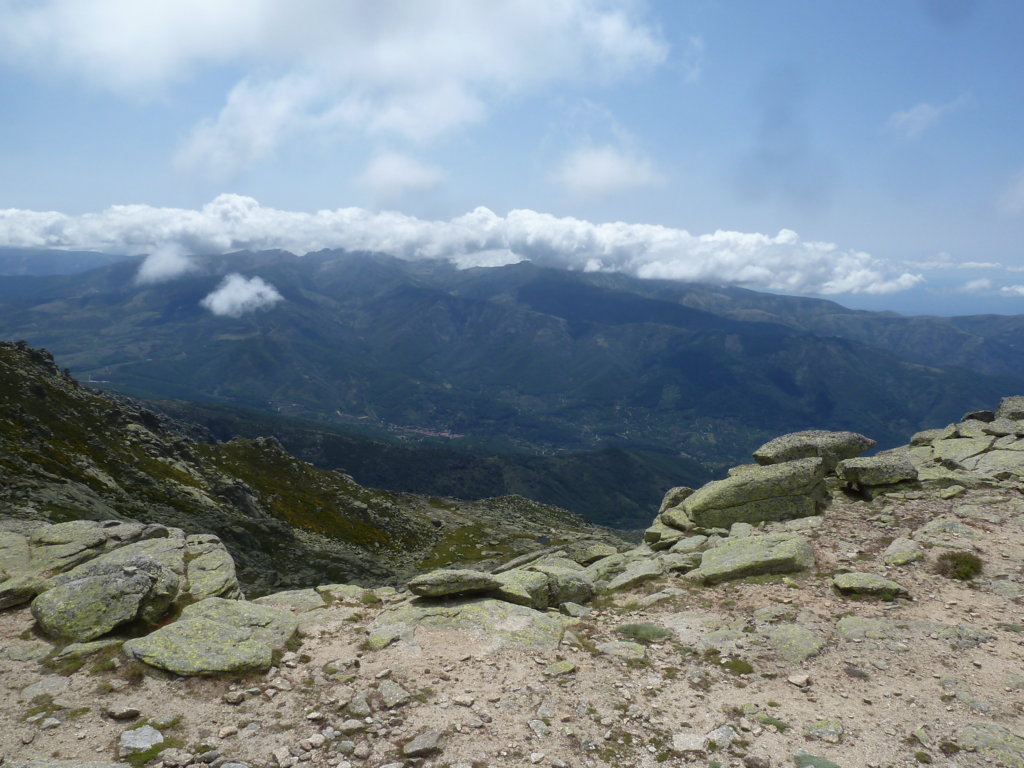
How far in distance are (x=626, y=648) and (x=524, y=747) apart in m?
6.78

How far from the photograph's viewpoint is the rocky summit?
12.9 metres

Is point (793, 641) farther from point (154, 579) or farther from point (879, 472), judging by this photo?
point (154, 579)

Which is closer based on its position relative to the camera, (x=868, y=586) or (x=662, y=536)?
(x=868, y=586)

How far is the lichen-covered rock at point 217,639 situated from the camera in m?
16.2

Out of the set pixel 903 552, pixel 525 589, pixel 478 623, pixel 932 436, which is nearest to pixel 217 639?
pixel 478 623

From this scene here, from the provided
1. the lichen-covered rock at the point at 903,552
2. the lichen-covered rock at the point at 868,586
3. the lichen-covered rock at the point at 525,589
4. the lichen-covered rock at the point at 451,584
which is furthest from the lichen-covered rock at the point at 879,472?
the lichen-covered rock at the point at 451,584

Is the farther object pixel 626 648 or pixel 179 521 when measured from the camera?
pixel 179 521

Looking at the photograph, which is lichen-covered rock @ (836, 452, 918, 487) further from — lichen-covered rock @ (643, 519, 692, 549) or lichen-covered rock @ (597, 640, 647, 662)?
lichen-covered rock @ (597, 640, 647, 662)

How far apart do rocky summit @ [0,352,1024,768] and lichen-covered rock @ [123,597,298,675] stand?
3.7 inches

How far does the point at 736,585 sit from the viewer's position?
2342 centimetres

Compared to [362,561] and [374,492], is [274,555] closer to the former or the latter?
[362,561]

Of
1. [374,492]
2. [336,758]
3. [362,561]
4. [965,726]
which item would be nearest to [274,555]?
[362,561]

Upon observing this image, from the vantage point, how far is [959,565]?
22219 mm

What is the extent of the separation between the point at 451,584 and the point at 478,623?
111 inches
